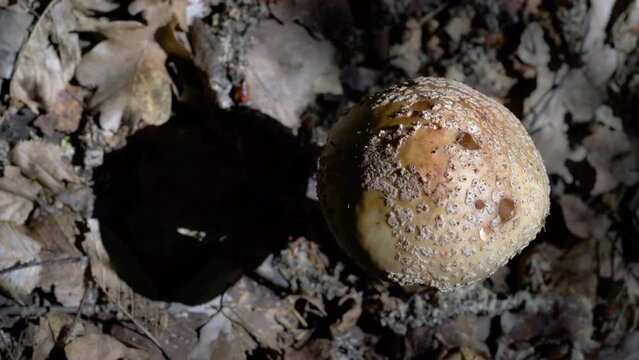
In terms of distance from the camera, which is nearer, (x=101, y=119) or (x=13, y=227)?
(x=13, y=227)

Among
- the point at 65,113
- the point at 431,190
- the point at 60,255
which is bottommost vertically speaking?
the point at 60,255

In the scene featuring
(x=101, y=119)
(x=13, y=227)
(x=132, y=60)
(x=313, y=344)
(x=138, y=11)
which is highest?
(x=138, y=11)

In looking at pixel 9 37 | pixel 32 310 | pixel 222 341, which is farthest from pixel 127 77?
pixel 222 341

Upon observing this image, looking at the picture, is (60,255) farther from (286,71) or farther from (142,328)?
(286,71)

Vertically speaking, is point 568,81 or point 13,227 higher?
point 568,81

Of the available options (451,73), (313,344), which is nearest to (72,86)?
(313,344)

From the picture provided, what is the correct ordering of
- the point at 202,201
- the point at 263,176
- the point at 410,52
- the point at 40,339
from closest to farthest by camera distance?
the point at 40,339
the point at 202,201
the point at 263,176
the point at 410,52

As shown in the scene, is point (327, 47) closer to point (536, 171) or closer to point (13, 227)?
point (536, 171)

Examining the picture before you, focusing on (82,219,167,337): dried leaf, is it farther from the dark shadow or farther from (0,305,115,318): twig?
(0,305,115,318): twig
